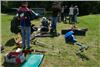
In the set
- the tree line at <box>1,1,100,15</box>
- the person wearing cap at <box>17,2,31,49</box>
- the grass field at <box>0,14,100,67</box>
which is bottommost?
the tree line at <box>1,1,100,15</box>

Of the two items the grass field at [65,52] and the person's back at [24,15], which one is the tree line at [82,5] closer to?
the grass field at [65,52]

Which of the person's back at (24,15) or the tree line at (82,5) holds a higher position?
the person's back at (24,15)

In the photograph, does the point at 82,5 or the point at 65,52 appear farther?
the point at 82,5

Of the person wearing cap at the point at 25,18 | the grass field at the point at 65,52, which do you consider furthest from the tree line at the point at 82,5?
the person wearing cap at the point at 25,18

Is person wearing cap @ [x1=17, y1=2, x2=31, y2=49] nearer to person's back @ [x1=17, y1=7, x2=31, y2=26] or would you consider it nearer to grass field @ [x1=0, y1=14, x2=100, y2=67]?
person's back @ [x1=17, y1=7, x2=31, y2=26]

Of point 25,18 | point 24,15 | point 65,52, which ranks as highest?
point 24,15

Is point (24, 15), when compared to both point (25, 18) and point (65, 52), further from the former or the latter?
point (65, 52)

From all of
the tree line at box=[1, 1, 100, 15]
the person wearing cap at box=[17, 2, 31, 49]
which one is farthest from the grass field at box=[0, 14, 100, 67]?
the tree line at box=[1, 1, 100, 15]

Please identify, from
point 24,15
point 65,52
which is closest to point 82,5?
point 65,52

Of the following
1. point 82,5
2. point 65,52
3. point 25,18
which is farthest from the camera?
point 82,5

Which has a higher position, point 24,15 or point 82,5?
point 24,15

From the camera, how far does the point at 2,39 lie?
613 inches

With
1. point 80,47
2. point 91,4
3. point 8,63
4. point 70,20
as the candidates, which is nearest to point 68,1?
point 91,4

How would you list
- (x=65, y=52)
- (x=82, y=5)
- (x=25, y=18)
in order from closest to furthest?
(x=25, y=18), (x=65, y=52), (x=82, y=5)
